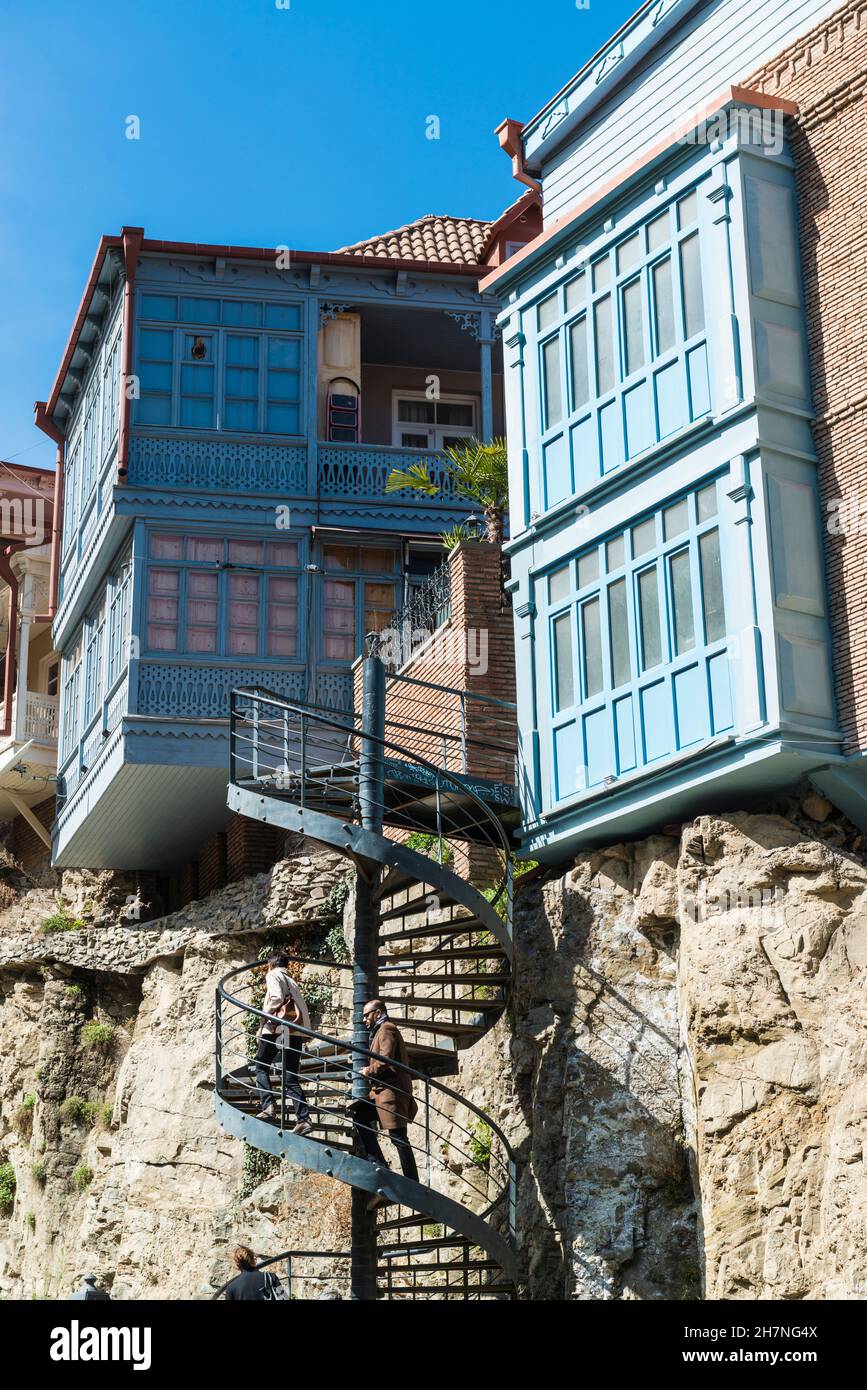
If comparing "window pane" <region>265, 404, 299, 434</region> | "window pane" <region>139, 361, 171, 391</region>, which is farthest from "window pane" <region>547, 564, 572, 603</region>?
"window pane" <region>139, 361, 171, 391</region>

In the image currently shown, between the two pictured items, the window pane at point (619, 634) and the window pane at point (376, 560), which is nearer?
the window pane at point (619, 634)

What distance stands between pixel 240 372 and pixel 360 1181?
14588mm

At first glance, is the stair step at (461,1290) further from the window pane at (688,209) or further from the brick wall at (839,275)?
the window pane at (688,209)

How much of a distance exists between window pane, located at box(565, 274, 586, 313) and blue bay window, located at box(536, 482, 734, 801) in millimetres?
2701

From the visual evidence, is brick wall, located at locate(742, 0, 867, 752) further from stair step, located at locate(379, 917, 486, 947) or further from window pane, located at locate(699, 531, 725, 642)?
stair step, located at locate(379, 917, 486, 947)

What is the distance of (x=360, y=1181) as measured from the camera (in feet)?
57.1

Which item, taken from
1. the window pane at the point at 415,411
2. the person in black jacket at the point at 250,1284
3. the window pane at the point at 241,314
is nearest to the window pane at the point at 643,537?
the person in black jacket at the point at 250,1284

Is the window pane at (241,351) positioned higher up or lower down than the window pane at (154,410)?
higher up

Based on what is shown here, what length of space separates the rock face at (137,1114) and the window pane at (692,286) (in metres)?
9.57

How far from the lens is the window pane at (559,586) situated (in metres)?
20.0

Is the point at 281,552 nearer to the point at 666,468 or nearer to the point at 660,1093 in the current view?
the point at 666,468

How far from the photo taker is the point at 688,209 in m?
18.9

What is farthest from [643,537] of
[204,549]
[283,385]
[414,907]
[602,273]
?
[283,385]
